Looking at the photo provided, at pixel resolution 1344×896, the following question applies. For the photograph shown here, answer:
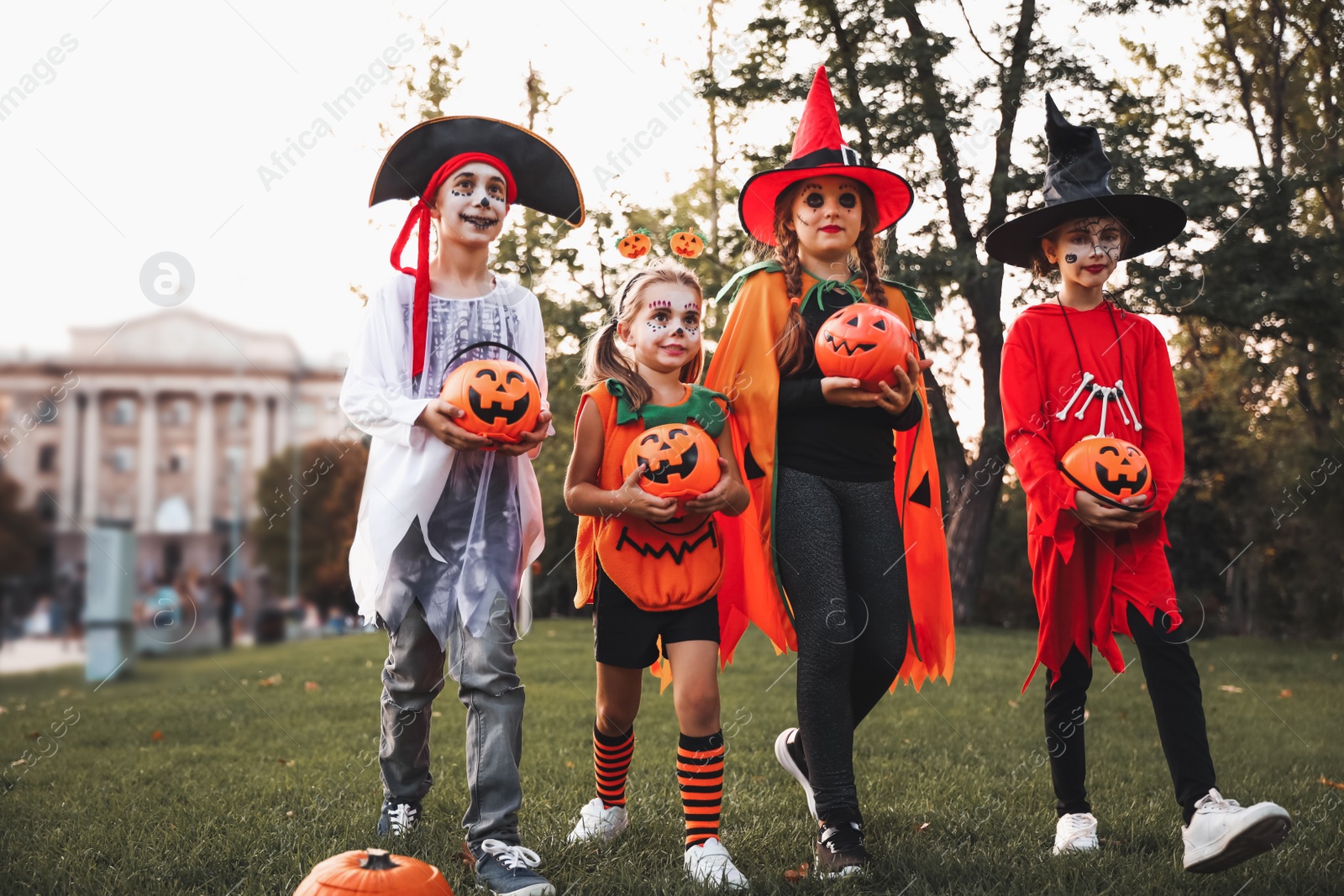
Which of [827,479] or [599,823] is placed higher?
[827,479]

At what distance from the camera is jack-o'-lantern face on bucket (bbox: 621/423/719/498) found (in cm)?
363

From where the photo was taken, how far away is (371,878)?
2.81 meters

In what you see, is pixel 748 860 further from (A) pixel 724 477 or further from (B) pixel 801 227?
(B) pixel 801 227

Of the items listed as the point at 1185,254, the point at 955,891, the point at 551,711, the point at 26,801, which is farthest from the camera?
the point at 1185,254

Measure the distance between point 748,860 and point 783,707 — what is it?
393 cm

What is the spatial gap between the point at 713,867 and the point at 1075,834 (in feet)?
4.64

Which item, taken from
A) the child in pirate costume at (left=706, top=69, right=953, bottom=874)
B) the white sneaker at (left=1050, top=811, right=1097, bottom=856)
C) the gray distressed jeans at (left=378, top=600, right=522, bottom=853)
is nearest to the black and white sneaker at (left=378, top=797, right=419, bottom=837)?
the gray distressed jeans at (left=378, top=600, right=522, bottom=853)

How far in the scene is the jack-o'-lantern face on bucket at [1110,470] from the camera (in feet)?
12.5

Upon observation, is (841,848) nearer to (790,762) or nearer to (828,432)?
(790,762)

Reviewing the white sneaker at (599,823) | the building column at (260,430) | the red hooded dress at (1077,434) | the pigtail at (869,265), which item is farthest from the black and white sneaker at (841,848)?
the building column at (260,430)

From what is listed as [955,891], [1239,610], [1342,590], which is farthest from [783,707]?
[1239,610]

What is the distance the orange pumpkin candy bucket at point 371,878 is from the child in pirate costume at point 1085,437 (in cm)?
228

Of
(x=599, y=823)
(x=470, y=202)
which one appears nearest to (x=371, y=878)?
(x=599, y=823)

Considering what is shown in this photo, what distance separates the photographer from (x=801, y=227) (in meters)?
4.18
